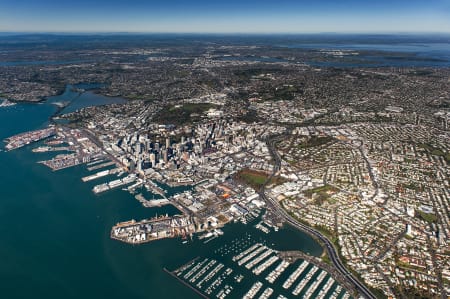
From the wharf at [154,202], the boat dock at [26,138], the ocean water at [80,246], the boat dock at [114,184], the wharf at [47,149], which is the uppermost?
the boat dock at [26,138]

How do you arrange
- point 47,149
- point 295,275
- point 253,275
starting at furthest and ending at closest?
point 47,149
point 253,275
point 295,275

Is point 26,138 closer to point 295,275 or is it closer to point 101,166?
point 101,166

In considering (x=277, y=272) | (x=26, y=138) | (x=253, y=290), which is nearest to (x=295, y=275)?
(x=277, y=272)

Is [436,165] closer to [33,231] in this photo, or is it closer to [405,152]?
[405,152]

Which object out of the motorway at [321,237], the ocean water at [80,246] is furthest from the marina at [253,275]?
the motorway at [321,237]

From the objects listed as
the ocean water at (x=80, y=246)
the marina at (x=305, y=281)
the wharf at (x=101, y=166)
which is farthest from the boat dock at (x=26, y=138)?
the marina at (x=305, y=281)

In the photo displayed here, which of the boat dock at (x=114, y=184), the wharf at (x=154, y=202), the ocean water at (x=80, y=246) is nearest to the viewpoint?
the ocean water at (x=80, y=246)

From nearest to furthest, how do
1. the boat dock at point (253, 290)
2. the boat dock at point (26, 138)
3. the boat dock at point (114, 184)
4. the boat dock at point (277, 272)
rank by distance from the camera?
the boat dock at point (253, 290), the boat dock at point (277, 272), the boat dock at point (114, 184), the boat dock at point (26, 138)

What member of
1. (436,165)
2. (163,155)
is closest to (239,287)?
(163,155)

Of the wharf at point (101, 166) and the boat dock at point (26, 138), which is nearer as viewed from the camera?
the wharf at point (101, 166)

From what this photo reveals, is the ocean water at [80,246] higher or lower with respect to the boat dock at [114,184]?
lower

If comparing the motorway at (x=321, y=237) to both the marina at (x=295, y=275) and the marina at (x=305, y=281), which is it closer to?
A: the marina at (x=305, y=281)
